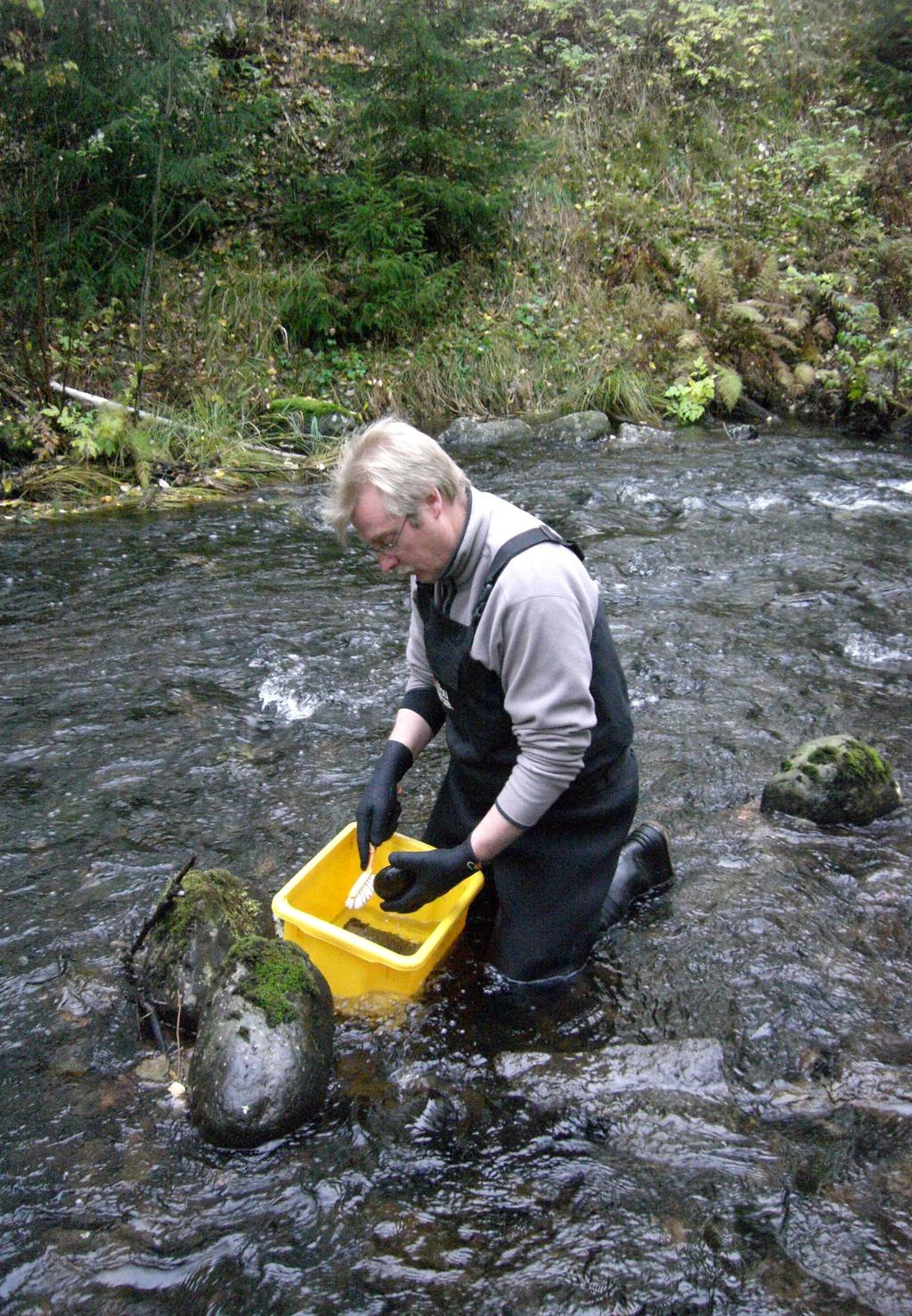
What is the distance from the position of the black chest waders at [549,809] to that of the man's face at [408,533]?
21 centimetres

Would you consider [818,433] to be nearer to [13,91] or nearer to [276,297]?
[276,297]

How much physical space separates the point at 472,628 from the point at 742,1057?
4.79 ft

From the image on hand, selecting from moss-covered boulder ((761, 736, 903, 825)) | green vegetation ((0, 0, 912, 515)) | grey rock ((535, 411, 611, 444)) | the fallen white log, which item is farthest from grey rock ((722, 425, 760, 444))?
moss-covered boulder ((761, 736, 903, 825))

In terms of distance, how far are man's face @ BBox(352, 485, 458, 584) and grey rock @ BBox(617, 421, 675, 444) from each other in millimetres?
7636

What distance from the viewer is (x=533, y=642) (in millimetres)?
2398

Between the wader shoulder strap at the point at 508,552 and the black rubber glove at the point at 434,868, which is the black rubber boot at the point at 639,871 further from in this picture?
the wader shoulder strap at the point at 508,552

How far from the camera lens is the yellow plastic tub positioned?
2746 millimetres

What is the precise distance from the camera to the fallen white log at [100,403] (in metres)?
8.39

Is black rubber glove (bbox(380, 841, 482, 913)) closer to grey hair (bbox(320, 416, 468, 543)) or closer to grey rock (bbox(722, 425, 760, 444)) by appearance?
grey hair (bbox(320, 416, 468, 543))

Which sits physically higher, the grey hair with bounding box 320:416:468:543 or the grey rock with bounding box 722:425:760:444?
the grey hair with bounding box 320:416:468:543

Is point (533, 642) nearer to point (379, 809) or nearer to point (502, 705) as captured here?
point (502, 705)

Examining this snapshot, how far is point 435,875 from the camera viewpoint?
107 inches

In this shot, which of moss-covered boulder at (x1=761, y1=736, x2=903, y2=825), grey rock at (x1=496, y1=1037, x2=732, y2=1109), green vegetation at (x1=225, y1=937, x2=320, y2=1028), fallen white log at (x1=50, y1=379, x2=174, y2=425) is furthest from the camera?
fallen white log at (x1=50, y1=379, x2=174, y2=425)

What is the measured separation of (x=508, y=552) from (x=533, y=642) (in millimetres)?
248
